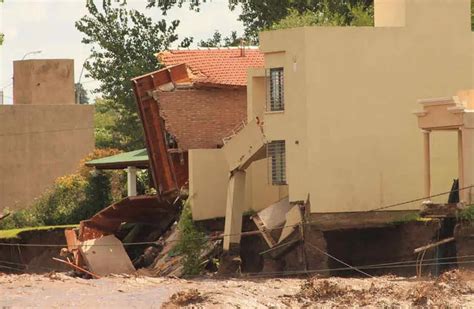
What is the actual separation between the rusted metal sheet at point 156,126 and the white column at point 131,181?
6.88 metres

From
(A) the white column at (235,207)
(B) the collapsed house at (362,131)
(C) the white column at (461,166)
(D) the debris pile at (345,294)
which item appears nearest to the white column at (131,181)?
(A) the white column at (235,207)

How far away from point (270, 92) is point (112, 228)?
8.98 meters

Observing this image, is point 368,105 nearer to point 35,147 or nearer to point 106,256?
point 106,256

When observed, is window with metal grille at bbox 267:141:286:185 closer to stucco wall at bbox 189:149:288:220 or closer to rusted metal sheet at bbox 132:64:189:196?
stucco wall at bbox 189:149:288:220

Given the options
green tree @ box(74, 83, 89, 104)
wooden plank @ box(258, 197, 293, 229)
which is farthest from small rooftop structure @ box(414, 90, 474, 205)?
green tree @ box(74, 83, 89, 104)

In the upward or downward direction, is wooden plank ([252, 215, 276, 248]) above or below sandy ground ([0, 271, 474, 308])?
above

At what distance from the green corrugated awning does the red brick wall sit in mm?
5685

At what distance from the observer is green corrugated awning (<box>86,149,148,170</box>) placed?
63525mm

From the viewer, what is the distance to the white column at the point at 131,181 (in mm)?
64875

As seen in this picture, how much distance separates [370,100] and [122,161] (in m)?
15.5

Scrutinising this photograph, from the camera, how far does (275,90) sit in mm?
52344

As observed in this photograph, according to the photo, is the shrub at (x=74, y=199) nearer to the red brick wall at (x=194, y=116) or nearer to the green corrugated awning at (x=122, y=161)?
the green corrugated awning at (x=122, y=161)

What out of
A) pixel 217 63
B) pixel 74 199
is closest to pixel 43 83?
pixel 74 199

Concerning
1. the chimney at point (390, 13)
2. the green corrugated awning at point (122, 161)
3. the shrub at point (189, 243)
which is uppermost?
the chimney at point (390, 13)
